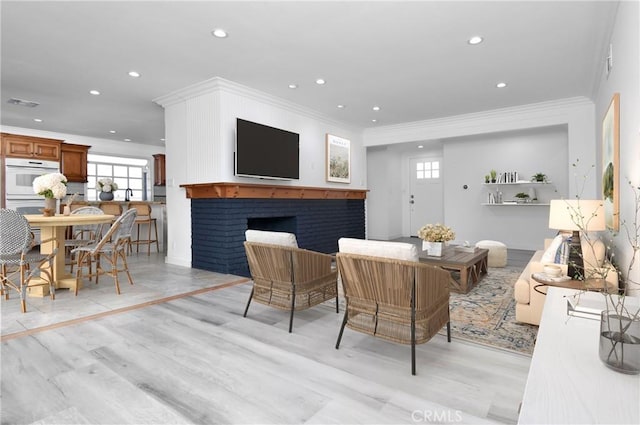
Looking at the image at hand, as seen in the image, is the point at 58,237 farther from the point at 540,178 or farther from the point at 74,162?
the point at 540,178

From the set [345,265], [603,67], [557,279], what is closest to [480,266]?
[557,279]

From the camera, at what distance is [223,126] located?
485cm

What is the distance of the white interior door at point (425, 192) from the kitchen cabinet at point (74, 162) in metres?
8.33

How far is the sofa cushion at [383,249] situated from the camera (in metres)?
2.09

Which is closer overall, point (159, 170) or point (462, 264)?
point (462, 264)

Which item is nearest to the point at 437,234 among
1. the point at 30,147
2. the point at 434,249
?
the point at 434,249

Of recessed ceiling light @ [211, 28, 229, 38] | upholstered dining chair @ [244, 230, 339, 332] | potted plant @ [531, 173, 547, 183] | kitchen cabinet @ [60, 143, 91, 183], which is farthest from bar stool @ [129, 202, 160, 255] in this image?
potted plant @ [531, 173, 547, 183]

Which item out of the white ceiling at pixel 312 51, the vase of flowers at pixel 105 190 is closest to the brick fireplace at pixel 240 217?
the white ceiling at pixel 312 51

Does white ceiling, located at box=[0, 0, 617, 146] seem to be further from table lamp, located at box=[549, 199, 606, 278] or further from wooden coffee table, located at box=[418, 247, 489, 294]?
wooden coffee table, located at box=[418, 247, 489, 294]

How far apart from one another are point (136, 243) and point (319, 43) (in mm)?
5405

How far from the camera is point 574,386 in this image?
95cm

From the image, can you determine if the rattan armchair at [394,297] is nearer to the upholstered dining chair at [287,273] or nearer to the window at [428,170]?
the upholstered dining chair at [287,273]

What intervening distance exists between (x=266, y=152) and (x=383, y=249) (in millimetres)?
3595

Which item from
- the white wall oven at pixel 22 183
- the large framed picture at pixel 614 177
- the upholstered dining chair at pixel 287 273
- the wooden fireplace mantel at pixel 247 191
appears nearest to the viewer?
the upholstered dining chair at pixel 287 273
